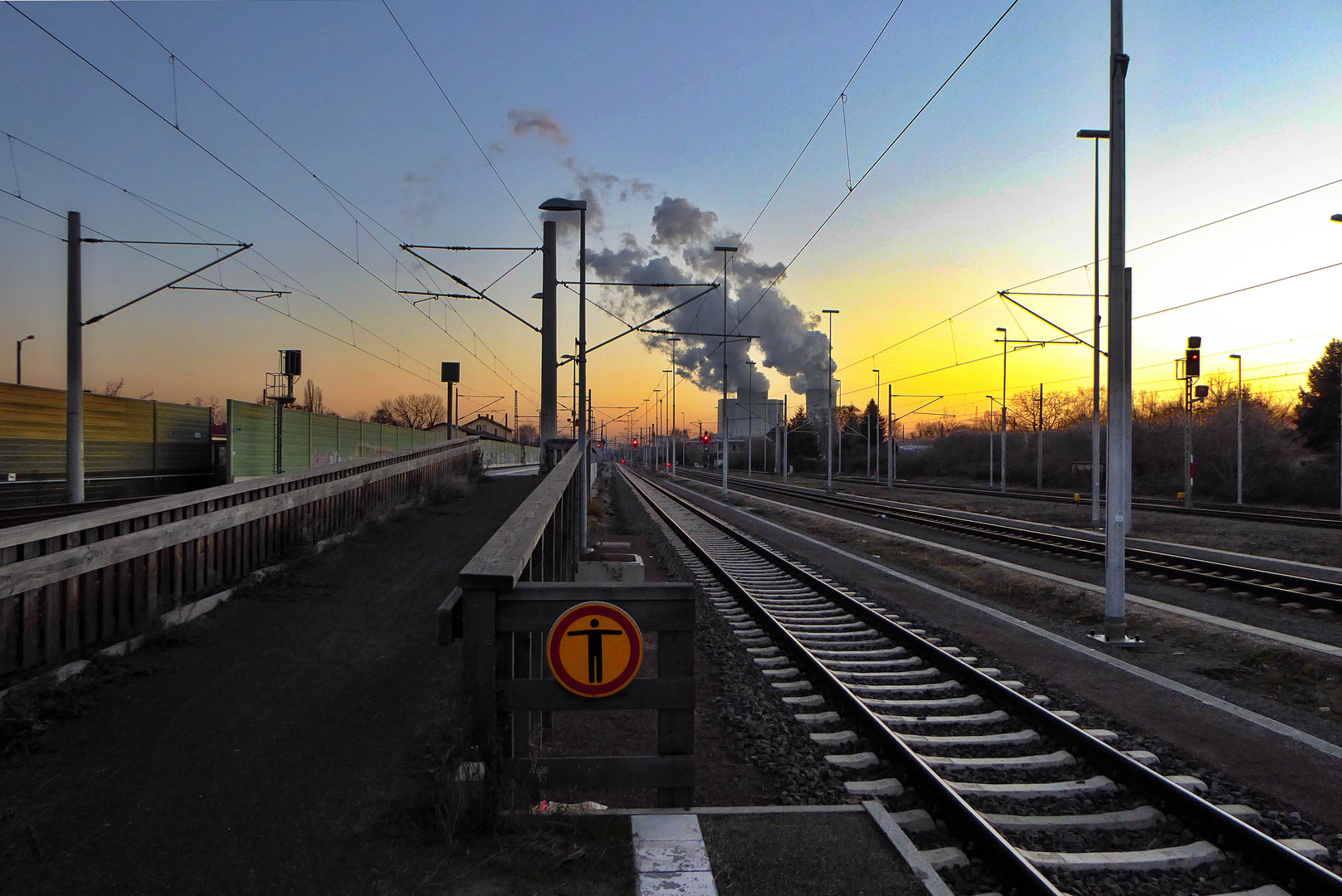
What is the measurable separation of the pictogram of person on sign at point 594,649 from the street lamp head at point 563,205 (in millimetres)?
16376

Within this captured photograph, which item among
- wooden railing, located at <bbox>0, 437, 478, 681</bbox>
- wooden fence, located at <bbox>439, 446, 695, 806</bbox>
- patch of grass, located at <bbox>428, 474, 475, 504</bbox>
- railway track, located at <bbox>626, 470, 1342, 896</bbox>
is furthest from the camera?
patch of grass, located at <bbox>428, 474, 475, 504</bbox>

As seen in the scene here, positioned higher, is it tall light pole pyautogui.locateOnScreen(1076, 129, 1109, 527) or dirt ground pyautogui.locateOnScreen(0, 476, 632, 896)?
tall light pole pyautogui.locateOnScreen(1076, 129, 1109, 527)

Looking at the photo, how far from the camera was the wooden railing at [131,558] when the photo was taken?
5.28 meters

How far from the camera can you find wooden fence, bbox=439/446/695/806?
366 cm

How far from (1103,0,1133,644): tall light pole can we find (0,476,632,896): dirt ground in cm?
808

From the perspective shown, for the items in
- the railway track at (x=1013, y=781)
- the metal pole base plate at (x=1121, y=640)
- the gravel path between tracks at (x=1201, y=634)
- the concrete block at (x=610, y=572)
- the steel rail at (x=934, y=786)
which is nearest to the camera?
the steel rail at (x=934, y=786)

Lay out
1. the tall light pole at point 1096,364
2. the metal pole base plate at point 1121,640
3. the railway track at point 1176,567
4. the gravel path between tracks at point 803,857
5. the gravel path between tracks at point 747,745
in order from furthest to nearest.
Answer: the tall light pole at point 1096,364, the railway track at point 1176,567, the metal pole base plate at point 1121,640, the gravel path between tracks at point 747,745, the gravel path between tracks at point 803,857

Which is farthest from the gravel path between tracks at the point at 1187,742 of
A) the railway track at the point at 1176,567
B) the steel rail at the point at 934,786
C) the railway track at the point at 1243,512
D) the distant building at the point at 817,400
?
the distant building at the point at 817,400

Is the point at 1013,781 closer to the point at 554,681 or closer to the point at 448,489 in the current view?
the point at 554,681

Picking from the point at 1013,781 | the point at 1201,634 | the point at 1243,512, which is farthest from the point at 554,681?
the point at 1243,512

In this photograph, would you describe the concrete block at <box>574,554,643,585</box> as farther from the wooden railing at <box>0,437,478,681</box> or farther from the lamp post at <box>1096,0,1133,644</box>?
the lamp post at <box>1096,0,1133,644</box>

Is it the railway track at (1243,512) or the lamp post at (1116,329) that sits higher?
the lamp post at (1116,329)

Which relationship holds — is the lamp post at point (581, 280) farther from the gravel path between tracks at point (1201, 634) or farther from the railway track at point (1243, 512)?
the railway track at point (1243, 512)

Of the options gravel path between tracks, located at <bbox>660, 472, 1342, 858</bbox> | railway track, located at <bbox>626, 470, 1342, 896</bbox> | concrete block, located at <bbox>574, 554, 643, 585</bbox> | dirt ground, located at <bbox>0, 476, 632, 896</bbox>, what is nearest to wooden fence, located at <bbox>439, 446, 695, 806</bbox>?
dirt ground, located at <bbox>0, 476, 632, 896</bbox>
